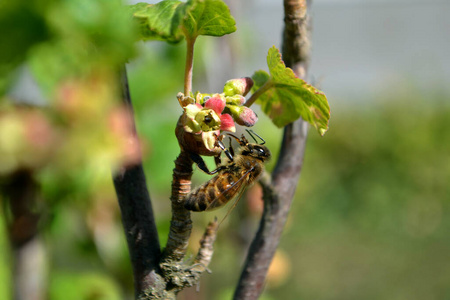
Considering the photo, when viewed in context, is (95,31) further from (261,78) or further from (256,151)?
(256,151)

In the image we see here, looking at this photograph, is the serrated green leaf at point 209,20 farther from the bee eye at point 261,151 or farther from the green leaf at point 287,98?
the bee eye at point 261,151

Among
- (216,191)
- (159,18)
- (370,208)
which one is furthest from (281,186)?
(370,208)

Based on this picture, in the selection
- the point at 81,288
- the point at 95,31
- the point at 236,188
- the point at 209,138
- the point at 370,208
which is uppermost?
the point at 95,31

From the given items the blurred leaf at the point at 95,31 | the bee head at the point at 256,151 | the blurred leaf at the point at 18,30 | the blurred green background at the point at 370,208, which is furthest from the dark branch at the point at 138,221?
the blurred green background at the point at 370,208

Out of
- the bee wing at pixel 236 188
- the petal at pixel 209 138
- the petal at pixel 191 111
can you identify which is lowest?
the bee wing at pixel 236 188

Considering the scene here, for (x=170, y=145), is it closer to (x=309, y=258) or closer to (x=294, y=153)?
(x=294, y=153)

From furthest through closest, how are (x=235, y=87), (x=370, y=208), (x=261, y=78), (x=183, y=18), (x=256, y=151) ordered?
(x=370, y=208) < (x=256, y=151) < (x=261, y=78) < (x=235, y=87) < (x=183, y=18)
